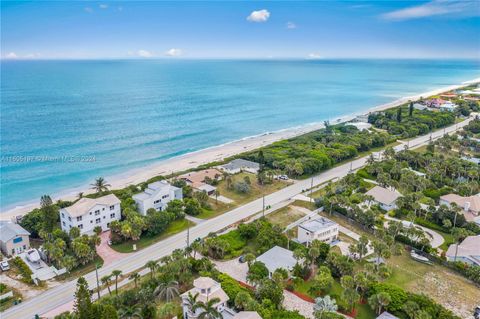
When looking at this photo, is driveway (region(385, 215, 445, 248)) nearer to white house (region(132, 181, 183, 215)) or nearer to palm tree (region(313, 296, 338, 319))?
palm tree (region(313, 296, 338, 319))

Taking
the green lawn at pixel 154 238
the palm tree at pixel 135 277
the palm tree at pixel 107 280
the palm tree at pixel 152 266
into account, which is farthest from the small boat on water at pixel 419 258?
the palm tree at pixel 107 280

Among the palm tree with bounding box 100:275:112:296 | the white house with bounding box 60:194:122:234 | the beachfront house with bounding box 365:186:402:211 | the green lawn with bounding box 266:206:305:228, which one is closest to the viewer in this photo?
the palm tree with bounding box 100:275:112:296

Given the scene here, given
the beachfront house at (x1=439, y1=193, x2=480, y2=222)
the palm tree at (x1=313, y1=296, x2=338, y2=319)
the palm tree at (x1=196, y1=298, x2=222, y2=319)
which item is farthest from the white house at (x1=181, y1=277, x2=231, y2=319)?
the beachfront house at (x1=439, y1=193, x2=480, y2=222)

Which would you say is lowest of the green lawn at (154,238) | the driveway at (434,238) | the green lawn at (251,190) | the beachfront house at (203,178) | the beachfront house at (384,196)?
the green lawn at (154,238)

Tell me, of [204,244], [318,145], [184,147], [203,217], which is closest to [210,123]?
[184,147]

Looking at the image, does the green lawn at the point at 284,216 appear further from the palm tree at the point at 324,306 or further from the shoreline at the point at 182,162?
the shoreline at the point at 182,162

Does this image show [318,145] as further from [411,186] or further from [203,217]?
[203,217]
